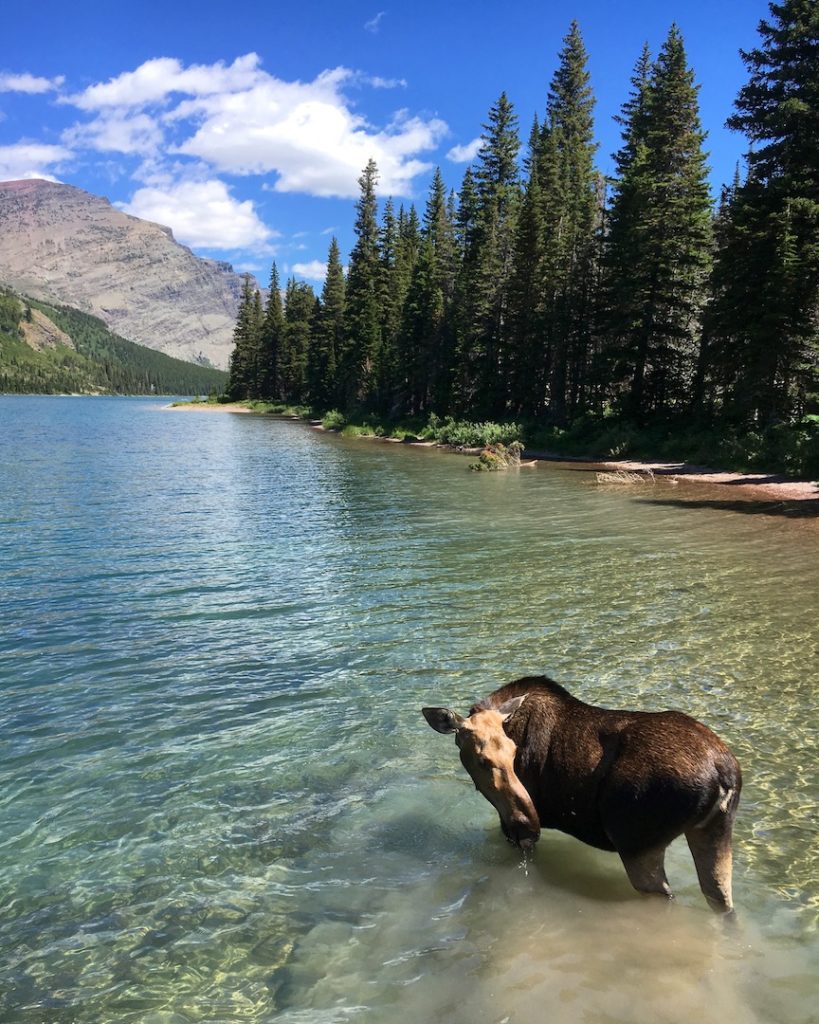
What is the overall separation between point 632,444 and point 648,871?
37643 millimetres

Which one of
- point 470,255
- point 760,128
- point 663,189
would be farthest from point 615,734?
point 470,255

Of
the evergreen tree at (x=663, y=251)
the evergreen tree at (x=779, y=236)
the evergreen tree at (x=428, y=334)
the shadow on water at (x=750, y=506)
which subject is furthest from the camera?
the evergreen tree at (x=428, y=334)

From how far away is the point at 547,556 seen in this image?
14.3 m

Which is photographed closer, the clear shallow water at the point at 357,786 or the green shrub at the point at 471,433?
the clear shallow water at the point at 357,786

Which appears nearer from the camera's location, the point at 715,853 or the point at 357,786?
the point at 715,853

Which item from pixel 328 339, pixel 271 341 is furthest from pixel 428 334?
pixel 271 341

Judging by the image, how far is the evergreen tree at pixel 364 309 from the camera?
79.1 meters

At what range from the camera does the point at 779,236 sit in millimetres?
27609

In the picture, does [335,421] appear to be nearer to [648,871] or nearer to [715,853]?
[648,871]

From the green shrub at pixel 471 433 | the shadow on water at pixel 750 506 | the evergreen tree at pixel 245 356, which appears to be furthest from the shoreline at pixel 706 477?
the evergreen tree at pixel 245 356

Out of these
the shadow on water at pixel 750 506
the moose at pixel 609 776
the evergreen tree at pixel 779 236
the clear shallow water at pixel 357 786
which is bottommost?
the clear shallow water at pixel 357 786

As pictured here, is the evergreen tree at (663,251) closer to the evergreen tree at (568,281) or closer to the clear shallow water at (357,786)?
the evergreen tree at (568,281)

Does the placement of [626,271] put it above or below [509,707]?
above

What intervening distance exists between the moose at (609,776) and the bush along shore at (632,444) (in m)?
25.8
